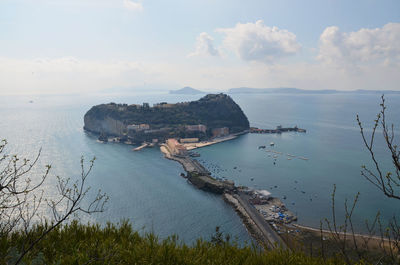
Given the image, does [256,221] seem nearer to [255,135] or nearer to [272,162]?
[272,162]

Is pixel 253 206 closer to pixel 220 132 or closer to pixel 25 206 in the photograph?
pixel 25 206

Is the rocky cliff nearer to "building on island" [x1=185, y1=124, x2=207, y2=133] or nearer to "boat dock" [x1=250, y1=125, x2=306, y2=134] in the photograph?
"building on island" [x1=185, y1=124, x2=207, y2=133]

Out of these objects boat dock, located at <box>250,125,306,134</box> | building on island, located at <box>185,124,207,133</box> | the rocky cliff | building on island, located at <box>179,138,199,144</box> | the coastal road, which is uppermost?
the rocky cliff

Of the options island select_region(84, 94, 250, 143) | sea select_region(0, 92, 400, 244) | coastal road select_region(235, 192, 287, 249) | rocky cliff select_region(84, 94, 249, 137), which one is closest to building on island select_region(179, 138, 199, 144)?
island select_region(84, 94, 250, 143)

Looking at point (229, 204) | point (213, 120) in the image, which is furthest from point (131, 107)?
point (229, 204)

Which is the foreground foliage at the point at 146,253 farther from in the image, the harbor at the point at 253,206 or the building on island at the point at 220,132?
the building on island at the point at 220,132

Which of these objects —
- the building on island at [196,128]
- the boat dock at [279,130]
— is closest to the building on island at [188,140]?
the building on island at [196,128]

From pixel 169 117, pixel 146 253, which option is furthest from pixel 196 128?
pixel 146 253
